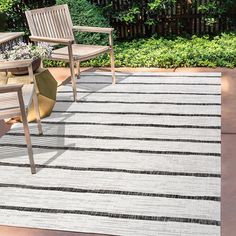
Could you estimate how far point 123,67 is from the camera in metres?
5.86

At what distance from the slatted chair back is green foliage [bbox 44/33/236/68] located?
2.84 ft

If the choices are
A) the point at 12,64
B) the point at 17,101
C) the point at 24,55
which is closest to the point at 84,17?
the point at 24,55

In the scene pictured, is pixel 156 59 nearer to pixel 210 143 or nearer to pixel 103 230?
pixel 210 143

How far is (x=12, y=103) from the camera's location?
333 centimetres

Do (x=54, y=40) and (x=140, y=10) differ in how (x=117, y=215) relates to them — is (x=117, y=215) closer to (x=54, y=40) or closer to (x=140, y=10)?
(x=54, y=40)

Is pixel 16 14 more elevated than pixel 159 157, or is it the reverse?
pixel 16 14

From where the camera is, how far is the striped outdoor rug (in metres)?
2.71

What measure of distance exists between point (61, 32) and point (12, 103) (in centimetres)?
211

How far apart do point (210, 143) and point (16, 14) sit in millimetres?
4578

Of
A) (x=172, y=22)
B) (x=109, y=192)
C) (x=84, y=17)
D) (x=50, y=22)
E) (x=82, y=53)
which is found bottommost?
(x=109, y=192)

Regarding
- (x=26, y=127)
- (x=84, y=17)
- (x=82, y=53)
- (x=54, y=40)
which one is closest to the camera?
(x=26, y=127)

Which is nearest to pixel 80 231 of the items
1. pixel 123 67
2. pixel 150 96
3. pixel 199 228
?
pixel 199 228

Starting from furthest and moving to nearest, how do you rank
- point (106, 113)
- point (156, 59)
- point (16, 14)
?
point (16, 14) → point (156, 59) → point (106, 113)

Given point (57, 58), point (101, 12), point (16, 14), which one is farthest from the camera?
point (16, 14)
